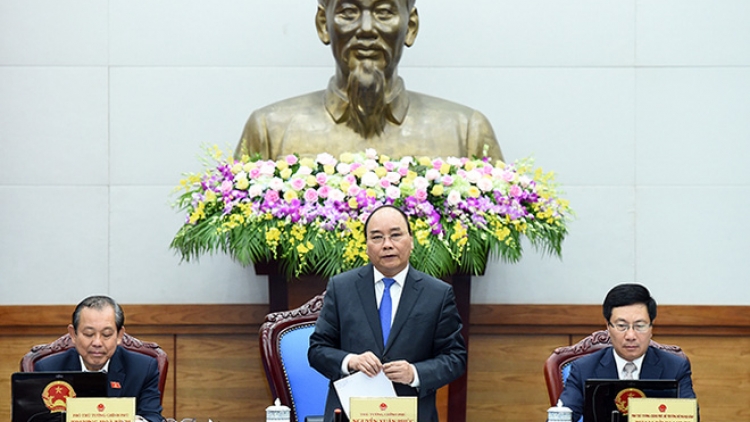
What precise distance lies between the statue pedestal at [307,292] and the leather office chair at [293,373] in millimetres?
492

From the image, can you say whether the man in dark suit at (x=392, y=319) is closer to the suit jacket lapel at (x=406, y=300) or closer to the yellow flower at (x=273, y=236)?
the suit jacket lapel at (x=406, y=300)

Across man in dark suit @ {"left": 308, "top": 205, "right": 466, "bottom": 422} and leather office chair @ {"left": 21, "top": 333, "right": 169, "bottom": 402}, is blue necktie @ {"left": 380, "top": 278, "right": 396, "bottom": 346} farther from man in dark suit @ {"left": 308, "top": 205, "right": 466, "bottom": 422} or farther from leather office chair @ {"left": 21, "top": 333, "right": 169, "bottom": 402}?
leather office chair @ {"left": 21, "top": 333, "right": 169, "bottom": 402}

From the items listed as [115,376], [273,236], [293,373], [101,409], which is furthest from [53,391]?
[273,236]

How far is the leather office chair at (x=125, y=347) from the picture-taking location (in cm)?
357

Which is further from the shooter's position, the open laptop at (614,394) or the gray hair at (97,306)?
the gray hair at (97,306)

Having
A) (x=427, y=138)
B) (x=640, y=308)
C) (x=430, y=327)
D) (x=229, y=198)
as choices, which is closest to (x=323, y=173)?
(x=229, y=198)

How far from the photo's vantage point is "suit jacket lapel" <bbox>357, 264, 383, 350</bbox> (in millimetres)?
3199

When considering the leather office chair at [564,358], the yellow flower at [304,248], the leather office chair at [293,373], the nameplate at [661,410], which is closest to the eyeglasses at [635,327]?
the leather office chair at [564,358]

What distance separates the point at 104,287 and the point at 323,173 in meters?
1.78

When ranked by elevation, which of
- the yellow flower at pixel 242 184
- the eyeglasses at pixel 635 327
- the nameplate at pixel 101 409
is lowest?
Answer: the nameplate at pixel 101 409

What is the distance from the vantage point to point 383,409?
103 inches

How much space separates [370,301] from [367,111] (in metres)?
1.55

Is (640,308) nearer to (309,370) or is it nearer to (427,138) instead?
(309,370)

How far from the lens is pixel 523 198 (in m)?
4.24
